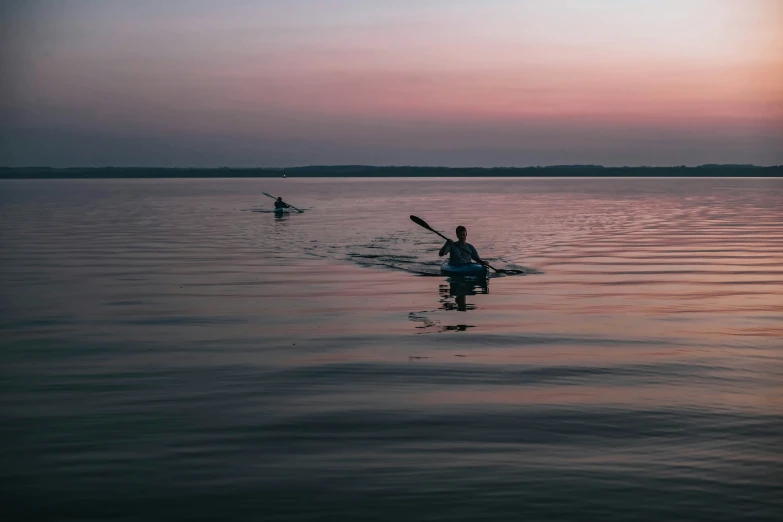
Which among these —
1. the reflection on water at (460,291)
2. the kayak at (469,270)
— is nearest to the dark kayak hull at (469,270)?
the kayak at (469,270)

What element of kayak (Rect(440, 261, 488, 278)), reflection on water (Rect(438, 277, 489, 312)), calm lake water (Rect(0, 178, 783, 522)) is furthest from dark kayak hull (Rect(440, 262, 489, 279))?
calm lake water (Rect(0, 178, 783, 522))

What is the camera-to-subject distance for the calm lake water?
6770 millimetres

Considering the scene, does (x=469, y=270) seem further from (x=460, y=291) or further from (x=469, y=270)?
(x=460, y=291)

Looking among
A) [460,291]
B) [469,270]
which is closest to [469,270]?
[469,270]

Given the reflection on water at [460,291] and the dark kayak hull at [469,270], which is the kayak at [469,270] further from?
the reflection on water at [460,291]

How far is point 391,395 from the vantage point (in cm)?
990

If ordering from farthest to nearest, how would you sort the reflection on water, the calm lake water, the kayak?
1. the kayak
2. the reflection on water
3. the calm lake water

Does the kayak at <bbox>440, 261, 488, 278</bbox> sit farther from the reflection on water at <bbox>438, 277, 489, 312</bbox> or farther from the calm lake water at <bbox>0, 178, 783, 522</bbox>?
the calm lake water at <bbox>0, 178, 783, 522</bbox>

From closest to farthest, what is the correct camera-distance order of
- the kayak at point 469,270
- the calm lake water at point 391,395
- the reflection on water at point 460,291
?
the calm lake water at point 391,395
the reflection on water at point 460,291
the kayak at point 469,270

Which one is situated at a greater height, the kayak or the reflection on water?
the kayak

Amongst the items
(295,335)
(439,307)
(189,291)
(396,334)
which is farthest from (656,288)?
(189,291)

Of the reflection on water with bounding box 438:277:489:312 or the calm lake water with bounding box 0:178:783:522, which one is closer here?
the calm lake water with bounding box 0:178:783:522

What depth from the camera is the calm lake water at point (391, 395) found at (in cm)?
677

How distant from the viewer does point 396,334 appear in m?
13.9
